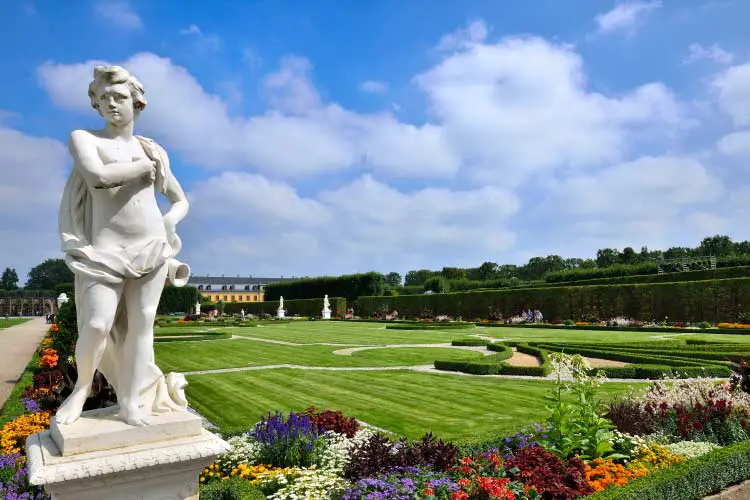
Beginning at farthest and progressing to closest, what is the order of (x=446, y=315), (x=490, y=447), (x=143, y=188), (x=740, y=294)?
(x=446, y=315), (x=740, y=294), (x=490, y=447), (x=143, y=188)

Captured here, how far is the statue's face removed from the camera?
10.5 feet

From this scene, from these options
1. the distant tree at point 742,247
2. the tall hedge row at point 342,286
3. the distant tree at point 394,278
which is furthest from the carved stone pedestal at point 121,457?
the distant tree at point 394,278

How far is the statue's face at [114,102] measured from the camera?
3205mm

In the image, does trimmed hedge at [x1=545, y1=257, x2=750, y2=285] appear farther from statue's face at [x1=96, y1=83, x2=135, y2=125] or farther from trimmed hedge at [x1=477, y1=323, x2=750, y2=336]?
statue's face at [x1=96, y1=83, x2=135, y2=125]

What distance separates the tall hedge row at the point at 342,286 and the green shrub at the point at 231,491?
4535 cm

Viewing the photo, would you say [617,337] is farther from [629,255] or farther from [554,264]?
[554,264]

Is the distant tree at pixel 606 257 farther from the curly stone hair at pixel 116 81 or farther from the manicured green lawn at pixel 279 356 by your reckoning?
the curly stone hair at pixel 116 81

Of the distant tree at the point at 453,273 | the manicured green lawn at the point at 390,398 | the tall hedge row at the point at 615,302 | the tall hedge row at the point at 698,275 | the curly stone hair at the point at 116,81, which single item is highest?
the distant tree at the point at 453,273

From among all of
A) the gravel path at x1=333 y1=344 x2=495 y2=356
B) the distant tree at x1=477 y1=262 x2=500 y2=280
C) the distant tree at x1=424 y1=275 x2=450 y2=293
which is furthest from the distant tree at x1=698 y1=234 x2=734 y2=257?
the gravel path at x1=333 y1=344 x2=495 y2=356

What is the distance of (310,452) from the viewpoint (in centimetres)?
518

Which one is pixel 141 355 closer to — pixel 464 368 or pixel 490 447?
pixel 490 447

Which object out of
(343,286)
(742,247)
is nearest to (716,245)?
(742,247)

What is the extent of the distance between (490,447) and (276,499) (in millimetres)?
2440

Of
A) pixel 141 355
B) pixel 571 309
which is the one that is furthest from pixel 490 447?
pixel 571 309
